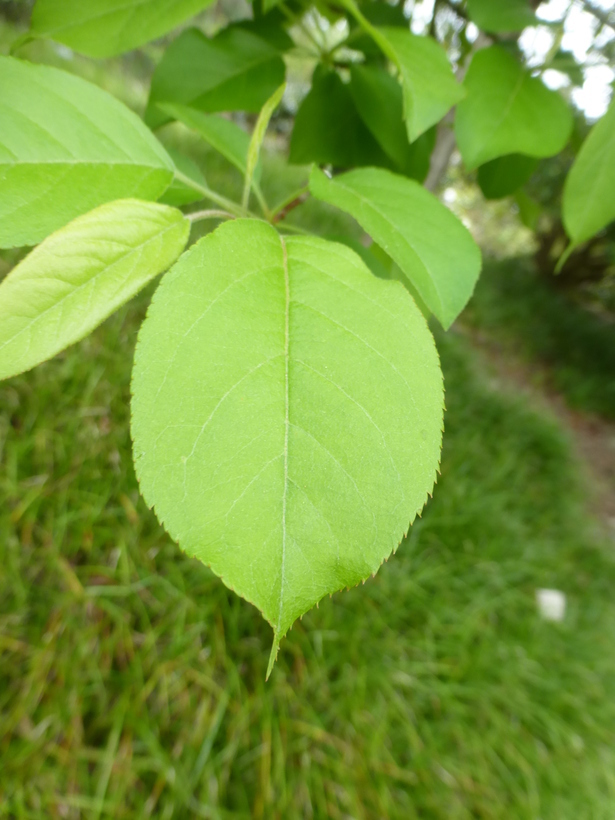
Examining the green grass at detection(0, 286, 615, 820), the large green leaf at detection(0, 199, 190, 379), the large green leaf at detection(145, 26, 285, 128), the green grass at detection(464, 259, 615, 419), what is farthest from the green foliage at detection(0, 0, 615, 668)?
the green grass at detection(464, 259, 615, 419)

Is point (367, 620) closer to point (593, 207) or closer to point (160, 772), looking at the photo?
point (160, 772)

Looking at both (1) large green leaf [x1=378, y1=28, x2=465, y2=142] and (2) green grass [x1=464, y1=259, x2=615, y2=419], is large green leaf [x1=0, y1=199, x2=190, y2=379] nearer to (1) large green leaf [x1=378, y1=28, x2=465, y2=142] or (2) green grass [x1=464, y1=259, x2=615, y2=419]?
(1) large green leaf [x1=378, y1=28, x2=465, y2=142]

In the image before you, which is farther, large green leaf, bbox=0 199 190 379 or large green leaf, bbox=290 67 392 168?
large green leaf, bbox=290 67 392 168

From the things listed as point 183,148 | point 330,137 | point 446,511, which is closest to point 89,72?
point 183,148

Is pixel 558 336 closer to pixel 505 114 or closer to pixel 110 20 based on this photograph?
pixel 505 114

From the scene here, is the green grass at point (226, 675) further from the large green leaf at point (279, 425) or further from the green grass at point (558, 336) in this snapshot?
the green grass at point (558, 336)
